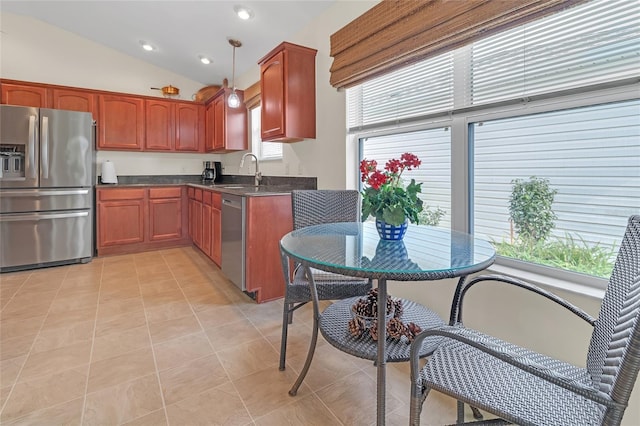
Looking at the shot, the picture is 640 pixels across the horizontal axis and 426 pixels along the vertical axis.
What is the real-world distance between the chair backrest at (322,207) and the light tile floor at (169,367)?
0.79m

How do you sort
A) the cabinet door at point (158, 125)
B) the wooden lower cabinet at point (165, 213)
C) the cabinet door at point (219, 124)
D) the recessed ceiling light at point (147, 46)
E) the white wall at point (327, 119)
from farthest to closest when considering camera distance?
the cabinet door at point (158, 125)
the wooden lower cabinet at point (165, 213)
the cabinet door at point (219, 124)
the recessed ceiling light at point (147, 46)
the white wall at point (327, 119)

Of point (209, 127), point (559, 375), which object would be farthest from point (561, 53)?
point (209, 127)

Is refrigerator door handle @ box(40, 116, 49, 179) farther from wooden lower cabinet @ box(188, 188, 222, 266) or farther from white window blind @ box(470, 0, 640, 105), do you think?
white window blind @ box(470, 0, 640, 105)

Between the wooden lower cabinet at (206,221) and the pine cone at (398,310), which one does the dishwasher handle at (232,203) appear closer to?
the wooden lower cabinet at (206,221)

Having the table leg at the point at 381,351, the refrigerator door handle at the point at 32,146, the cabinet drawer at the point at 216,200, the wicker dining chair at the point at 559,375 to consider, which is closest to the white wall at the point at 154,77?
the cabinet drawer at the point at 216,200

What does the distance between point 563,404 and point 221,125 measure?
4.37 metres

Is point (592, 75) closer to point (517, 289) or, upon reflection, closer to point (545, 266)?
point (545, 266)

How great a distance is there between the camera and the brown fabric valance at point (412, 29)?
1.41 m

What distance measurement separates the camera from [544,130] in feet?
4.85

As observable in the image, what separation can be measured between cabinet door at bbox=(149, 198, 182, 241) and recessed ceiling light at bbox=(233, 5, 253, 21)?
2638 millimetres

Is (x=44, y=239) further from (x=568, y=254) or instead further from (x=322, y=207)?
(x=568, y=254)

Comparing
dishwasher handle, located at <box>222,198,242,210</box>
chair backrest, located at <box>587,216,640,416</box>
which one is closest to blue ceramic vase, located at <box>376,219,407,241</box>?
chair backrest, located at <box>587,216,640,416</box>

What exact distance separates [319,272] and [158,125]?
13.3 ft

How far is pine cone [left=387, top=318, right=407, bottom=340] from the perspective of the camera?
138 centimetres
